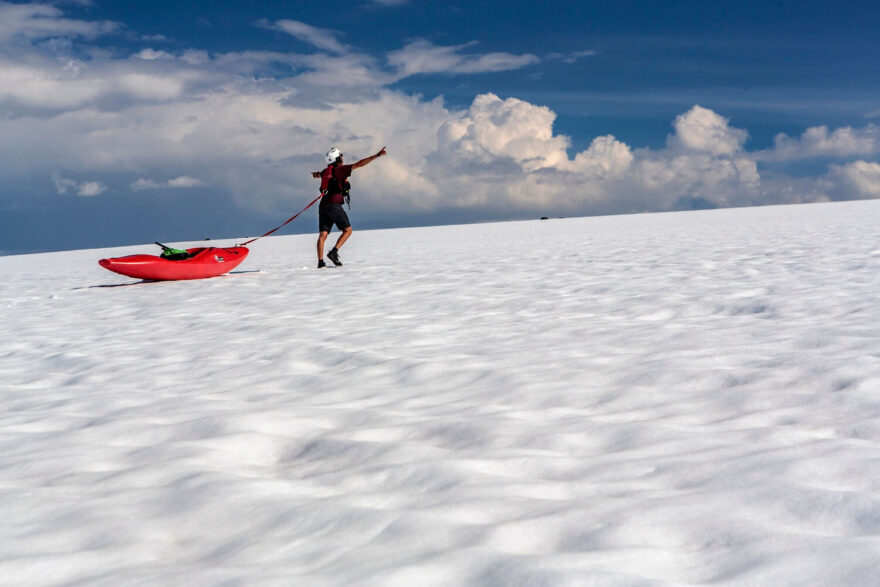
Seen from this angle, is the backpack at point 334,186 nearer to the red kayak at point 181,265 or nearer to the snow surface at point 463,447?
the red kayak at point 181,265

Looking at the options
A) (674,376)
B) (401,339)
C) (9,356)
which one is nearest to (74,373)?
(9,356)

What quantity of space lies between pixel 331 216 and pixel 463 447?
11.0 meters

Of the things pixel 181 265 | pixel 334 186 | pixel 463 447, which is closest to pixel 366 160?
pixel 334 186

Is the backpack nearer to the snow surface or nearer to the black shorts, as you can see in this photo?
the black shorts

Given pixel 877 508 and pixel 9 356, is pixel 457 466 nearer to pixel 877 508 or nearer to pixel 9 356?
pixel 877 508

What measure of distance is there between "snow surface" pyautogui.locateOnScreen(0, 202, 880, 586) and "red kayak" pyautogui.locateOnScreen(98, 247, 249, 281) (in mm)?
5238

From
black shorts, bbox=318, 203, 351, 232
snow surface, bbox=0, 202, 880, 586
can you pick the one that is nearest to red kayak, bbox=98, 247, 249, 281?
black shorts, bbox=318, 203, 351, 232

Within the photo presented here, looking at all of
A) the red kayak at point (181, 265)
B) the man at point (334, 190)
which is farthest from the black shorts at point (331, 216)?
the red kayak at point (181, 265)

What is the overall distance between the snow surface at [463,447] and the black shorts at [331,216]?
20.6 ft

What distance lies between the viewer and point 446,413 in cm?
419

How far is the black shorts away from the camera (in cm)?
1404

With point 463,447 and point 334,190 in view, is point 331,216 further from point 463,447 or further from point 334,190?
point 463,447

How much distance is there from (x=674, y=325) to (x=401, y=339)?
2432 millimetres

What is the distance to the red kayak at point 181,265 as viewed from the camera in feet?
42.4
